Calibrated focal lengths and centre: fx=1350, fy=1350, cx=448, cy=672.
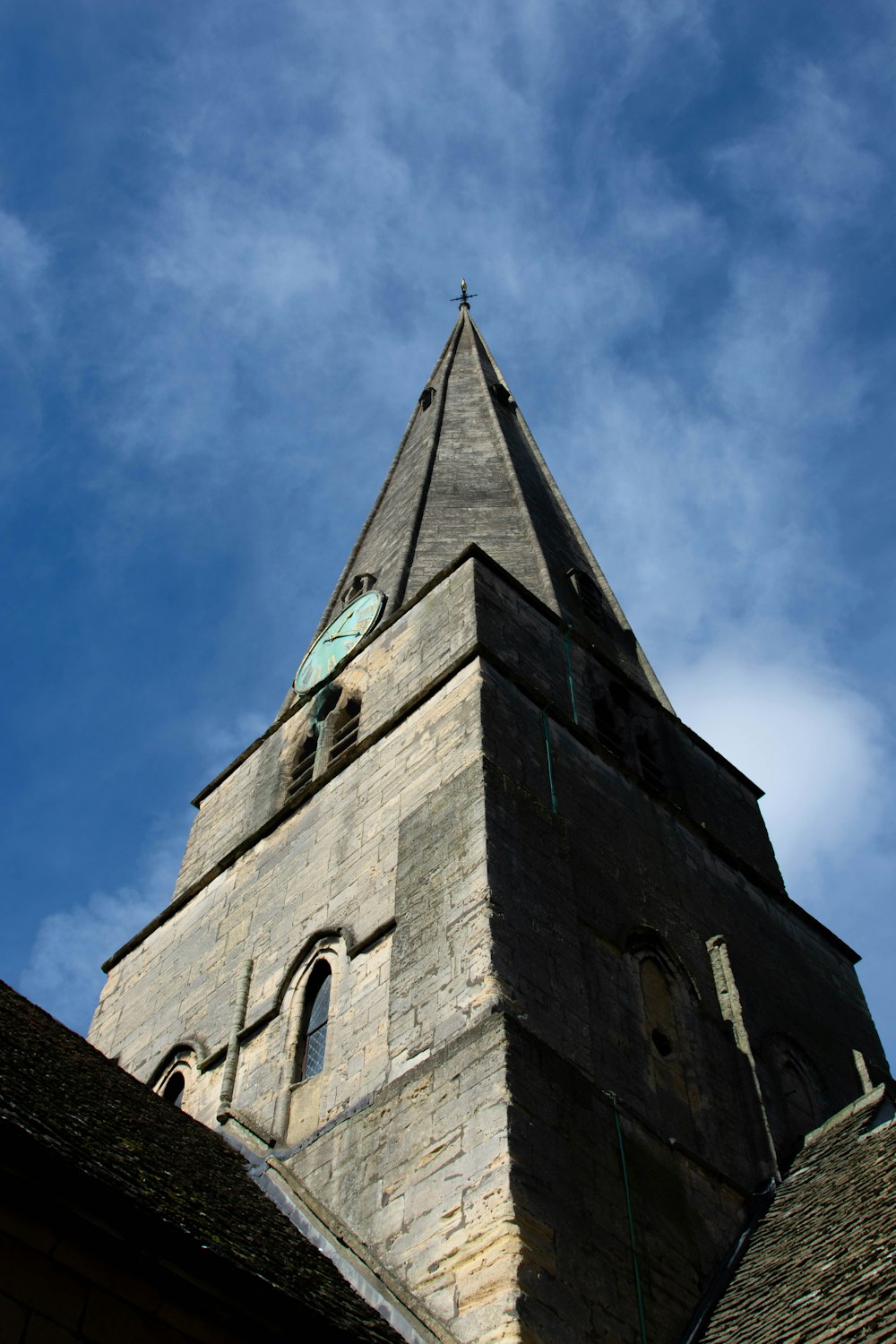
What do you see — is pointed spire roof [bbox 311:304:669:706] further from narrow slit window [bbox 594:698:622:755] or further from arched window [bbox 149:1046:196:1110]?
arched window [bbox 149:1046:196:1110]

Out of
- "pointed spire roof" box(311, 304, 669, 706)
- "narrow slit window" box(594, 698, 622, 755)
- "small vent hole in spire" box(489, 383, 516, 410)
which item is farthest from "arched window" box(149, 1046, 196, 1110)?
"small vent hole in spire" box(489, 383, 516, 410)

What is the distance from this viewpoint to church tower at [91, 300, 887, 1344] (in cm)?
836

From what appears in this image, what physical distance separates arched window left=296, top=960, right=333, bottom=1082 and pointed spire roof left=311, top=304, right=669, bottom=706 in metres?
5.95

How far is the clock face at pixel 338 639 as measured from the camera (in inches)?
657

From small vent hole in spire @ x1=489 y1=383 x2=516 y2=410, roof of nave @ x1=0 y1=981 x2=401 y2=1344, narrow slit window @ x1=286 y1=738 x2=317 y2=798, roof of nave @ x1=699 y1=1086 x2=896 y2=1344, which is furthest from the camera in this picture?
small vent hole in spire @ x1=489 y1=383 x2=516 y2=410

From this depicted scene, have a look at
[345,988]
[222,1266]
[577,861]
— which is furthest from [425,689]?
[222,1266]

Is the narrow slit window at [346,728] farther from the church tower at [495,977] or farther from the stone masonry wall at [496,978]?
the stone masonry wall at [496,978]

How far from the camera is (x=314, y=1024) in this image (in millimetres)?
11078

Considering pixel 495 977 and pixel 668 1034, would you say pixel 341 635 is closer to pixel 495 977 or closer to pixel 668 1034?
pixel 668 1034

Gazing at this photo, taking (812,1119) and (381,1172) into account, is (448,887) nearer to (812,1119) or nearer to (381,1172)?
(381,1172)

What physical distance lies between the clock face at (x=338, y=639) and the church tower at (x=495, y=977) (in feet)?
0.19

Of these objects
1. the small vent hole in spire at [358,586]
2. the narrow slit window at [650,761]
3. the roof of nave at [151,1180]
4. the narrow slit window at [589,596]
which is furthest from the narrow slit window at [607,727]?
the roof of nave at [151,1180]

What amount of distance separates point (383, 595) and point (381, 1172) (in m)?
9.19

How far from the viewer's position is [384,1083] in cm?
947
